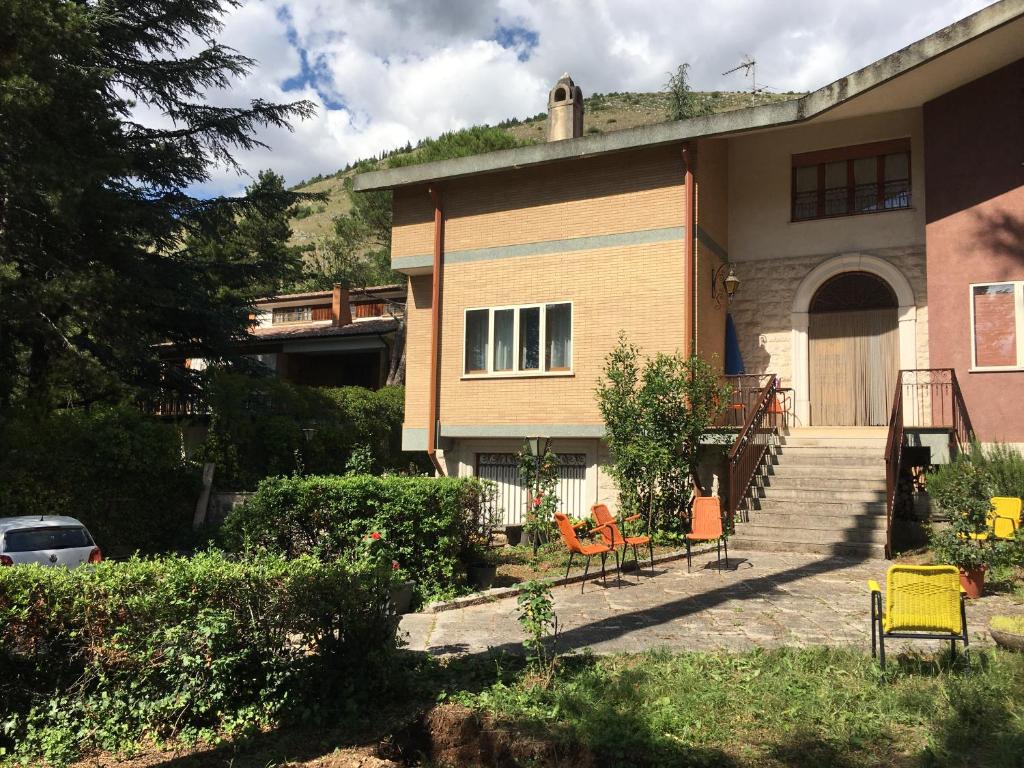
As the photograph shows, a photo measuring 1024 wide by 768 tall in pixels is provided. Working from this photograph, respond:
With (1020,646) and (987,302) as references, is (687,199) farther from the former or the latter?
(1020,646)

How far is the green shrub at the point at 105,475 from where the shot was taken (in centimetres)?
1427

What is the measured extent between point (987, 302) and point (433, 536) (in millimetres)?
9979

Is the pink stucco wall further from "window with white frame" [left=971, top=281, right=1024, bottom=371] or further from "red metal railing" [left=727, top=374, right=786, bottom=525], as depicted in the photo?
"red metal railing" [left=727, top=374, right=786, bottom=525]

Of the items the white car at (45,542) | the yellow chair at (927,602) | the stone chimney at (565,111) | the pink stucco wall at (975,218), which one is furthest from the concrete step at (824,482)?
the white car at (45,542)

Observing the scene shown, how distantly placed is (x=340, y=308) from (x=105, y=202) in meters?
14.7

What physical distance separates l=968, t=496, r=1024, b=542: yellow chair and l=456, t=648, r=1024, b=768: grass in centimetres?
391

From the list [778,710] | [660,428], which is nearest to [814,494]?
[660,428]

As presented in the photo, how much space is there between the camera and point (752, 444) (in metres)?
13.4

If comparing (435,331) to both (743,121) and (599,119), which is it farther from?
(599,119)

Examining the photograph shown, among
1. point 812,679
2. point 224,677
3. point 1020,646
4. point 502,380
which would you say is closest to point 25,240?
point 502,380

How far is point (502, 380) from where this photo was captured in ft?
52.1

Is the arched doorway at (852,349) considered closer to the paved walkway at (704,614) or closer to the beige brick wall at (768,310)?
the beige brick wall at (768,310)

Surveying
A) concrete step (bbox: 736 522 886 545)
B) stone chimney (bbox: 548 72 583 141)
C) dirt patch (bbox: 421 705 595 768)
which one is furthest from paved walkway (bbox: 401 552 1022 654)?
stone chimney (bbox: 548 72 583 141)

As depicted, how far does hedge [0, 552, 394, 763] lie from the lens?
208 inches
